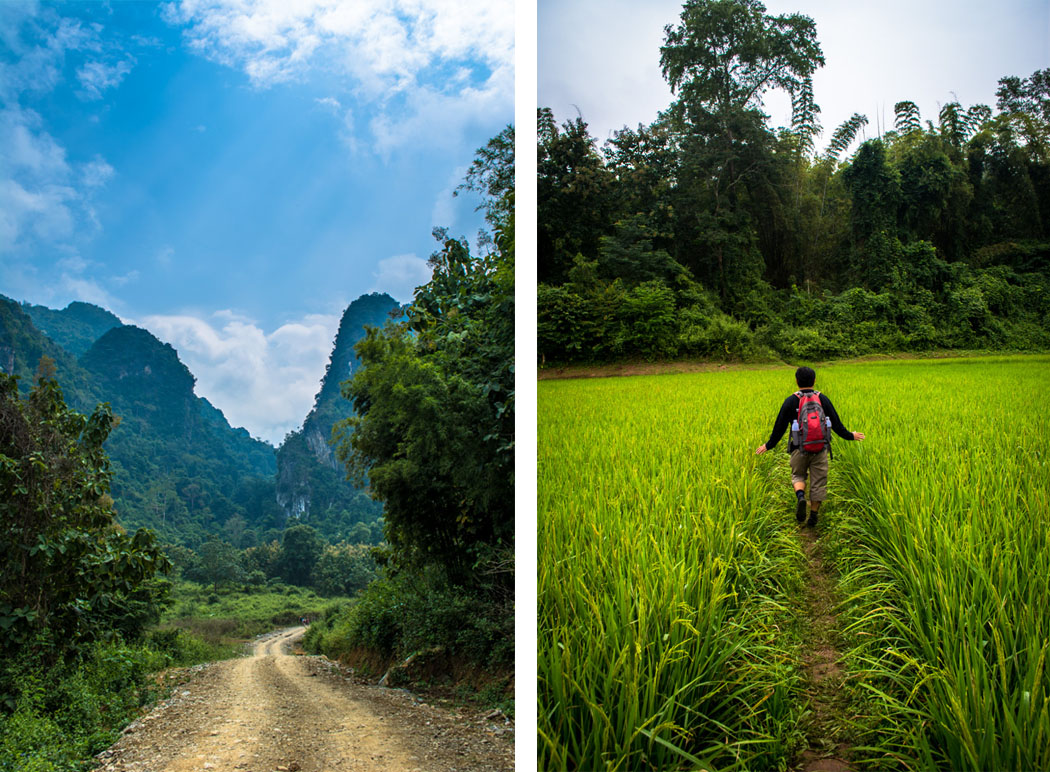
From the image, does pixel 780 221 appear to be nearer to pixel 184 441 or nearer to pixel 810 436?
pixel 810 436

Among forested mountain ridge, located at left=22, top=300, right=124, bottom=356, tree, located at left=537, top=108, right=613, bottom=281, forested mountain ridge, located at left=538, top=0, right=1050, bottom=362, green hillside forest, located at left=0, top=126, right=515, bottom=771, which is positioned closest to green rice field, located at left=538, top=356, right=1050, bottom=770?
forested mountain ridge, located at left=538, top=0, right=1050, bottom=362

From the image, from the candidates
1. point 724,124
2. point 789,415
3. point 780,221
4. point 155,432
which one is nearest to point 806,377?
point 789,415

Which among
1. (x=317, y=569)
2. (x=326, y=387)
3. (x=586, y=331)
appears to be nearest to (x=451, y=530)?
(x=317, y=569)

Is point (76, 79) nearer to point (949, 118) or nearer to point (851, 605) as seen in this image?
point (949, 118)

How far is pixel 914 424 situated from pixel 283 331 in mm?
3231

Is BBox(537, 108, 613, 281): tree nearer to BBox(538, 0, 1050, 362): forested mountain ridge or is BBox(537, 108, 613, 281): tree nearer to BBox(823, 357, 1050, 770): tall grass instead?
BBox(538, 0, 1050, 362): forested mountain ridge

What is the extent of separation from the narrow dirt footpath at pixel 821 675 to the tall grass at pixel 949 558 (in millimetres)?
43

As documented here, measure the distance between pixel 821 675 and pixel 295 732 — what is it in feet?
8.26

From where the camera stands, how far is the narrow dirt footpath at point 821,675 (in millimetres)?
1074

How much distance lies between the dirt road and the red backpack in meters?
2.13

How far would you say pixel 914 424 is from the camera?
145 centimetres

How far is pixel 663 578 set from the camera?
4.56 feet

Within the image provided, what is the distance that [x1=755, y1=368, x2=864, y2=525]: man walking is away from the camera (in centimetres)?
140

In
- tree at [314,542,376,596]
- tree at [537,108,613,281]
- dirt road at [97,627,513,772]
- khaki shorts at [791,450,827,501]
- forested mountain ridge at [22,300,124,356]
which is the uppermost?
tree at [537,108,613,281]
